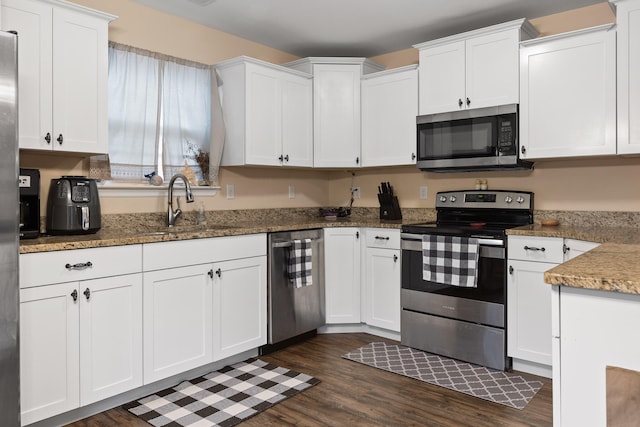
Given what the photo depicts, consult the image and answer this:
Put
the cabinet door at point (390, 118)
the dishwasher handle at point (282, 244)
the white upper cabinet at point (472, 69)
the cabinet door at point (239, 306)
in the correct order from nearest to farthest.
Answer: the cabinet door at point (239, 306)
the white upper cabinet at point (472, 69)
the dishwasher handle at point (282, 244)
the cabinet door at point (390, 118)

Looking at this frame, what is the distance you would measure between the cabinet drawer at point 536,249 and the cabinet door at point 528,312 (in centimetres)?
4

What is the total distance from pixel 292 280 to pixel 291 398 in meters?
0.98

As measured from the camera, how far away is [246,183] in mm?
3914

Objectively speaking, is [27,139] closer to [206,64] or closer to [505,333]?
[206,64]

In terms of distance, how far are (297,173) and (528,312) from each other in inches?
93.1

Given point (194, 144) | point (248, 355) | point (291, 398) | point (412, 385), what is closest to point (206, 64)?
point (194, 144)

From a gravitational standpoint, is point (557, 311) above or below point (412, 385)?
above

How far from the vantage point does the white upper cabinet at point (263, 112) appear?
3527 mm

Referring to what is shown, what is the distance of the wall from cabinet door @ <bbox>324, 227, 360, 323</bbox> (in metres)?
0.74

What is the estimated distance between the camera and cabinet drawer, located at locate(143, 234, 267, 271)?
2.56m

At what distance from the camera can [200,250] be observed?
110 inches

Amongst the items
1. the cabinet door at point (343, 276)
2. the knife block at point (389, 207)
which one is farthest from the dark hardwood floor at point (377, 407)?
the knife block at point (389, 207)

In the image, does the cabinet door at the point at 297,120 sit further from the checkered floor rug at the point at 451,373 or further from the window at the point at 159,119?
the checkered floor rug at the point at 451,373

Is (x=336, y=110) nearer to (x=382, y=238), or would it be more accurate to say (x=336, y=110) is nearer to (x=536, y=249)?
(x=382, y=238)
